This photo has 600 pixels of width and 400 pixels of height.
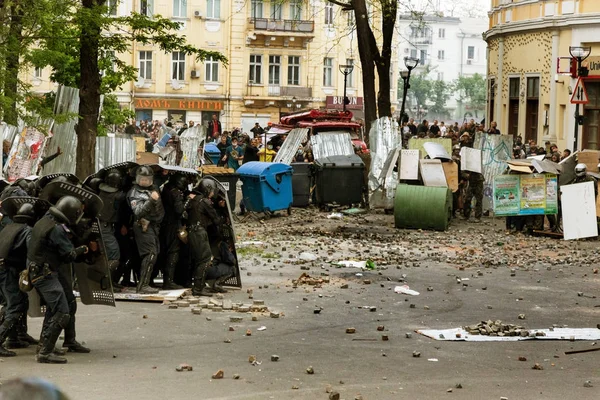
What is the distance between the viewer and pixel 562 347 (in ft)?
39.2

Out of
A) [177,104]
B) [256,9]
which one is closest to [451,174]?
[177,104]

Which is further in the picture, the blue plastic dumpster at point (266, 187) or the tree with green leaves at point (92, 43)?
the blue plastic dumpster at point (266, 187)

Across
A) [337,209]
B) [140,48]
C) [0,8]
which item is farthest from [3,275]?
[140,48]

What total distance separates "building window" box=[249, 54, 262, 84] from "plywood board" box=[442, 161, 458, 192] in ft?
123

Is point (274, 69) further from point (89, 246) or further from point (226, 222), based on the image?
point (89, 246)

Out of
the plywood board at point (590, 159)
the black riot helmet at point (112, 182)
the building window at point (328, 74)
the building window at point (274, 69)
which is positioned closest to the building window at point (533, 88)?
the plywood board at point (590, 159)

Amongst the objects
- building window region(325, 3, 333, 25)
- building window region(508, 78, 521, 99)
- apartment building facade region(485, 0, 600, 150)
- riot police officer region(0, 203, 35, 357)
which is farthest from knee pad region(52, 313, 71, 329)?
building window region(325, 3, 333, 25)

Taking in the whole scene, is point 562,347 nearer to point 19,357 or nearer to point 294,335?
point 294,335

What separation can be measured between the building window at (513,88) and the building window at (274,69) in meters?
23.8

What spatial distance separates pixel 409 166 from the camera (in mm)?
26047

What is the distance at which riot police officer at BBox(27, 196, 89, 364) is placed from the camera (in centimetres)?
1026

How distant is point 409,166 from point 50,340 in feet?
54.2

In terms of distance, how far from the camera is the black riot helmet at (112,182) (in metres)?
14.4

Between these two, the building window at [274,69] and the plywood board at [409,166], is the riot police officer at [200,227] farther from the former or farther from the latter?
the building window at [274,69]
